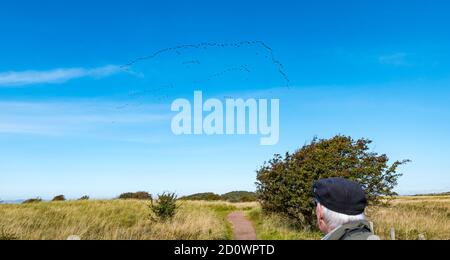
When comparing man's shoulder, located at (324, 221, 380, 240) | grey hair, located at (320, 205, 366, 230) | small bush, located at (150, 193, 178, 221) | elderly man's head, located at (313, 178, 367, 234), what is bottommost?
small bush, located at (150, 193, 178, 221)

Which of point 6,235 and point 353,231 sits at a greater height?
point 353,231

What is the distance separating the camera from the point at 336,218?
3.46 m

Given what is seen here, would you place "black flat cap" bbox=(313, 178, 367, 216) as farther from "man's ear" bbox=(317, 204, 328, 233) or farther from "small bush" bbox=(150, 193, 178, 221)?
"small bush" bbox=(150, 193, 178, 221)

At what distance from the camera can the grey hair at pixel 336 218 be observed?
135 inches

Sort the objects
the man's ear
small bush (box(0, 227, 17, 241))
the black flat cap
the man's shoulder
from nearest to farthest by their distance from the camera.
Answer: the man's shoulder < the black flat cap < the man's ear < small bush (box(0, 227, 17, 241))

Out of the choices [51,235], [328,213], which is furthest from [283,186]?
[328,213]

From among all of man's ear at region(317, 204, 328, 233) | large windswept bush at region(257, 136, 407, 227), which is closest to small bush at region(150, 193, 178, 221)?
large windswept bush at region(257, 136, 407, 227)

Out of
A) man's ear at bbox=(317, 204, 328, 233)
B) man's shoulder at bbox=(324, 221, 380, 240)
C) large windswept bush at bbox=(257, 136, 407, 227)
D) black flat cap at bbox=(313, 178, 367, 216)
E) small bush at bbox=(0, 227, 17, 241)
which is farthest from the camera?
large windswept bush at bbox=(257, 136, 407, 227)

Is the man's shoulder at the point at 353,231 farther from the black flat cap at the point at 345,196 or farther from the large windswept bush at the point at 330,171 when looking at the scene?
the large windswept bush at the point at 330,171

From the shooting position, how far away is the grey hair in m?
3.42

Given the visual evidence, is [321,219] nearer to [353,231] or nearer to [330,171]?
[353,231]

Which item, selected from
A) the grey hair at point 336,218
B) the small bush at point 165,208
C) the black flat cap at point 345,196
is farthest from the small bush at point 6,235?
the black flat cap at point 345,196

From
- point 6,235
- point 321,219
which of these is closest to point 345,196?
point 321,219
